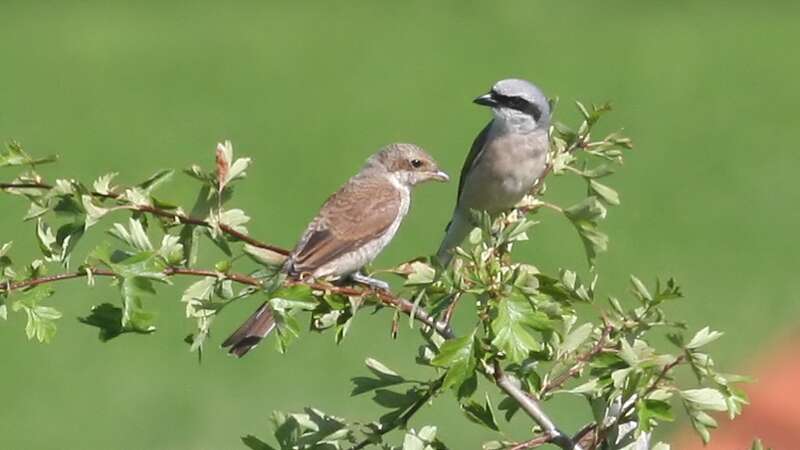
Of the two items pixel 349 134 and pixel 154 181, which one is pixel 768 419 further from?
pixel 349 134

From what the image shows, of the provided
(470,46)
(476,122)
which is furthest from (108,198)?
(470,46)

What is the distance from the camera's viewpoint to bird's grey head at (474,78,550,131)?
622 cm

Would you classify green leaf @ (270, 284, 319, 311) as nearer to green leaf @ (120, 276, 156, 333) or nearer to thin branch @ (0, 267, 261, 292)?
thin branch @ (0, 267, 261, 292)

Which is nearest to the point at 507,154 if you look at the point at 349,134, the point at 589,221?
the point at 589,221

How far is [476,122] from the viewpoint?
16.6 metres

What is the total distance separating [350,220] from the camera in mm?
5512

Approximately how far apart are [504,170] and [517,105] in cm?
28

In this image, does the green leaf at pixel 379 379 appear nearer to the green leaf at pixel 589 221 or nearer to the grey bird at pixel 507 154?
the green leaf at pixel 589 221

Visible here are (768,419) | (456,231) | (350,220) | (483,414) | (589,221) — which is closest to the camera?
(483,414)

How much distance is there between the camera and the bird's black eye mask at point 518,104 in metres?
6.29

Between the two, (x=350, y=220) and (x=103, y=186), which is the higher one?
(x=103, y=186)

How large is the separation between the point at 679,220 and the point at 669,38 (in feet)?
14.4

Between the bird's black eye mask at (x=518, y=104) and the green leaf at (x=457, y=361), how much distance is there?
9.77 ft

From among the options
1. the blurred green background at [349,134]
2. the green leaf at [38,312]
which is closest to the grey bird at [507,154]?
the green leaf at [38,312]
